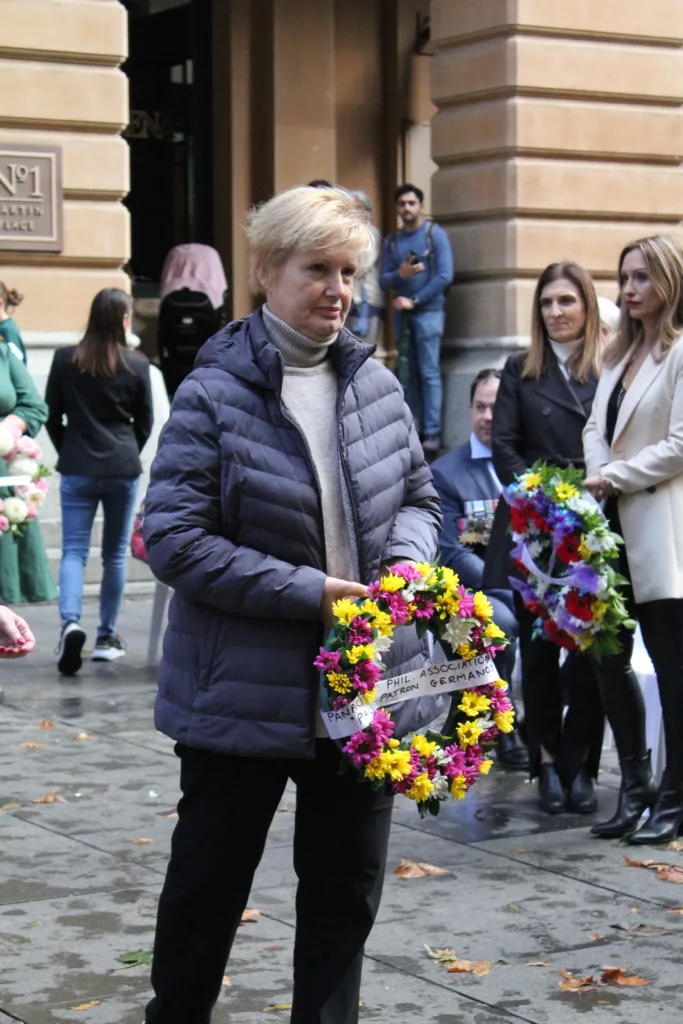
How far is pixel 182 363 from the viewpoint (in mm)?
14969

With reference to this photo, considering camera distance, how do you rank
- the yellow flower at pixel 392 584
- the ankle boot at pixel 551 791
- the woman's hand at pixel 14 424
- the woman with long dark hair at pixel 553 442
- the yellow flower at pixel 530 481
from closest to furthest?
the yellow flower at pixel 392 584
the yellow flower at pixel 530 481
the ankle boot at pixel 551 791
the woman with long dark hair at pixel 553 442
the woman's hand at pixel 14 424

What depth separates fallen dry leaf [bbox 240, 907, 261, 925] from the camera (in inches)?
209

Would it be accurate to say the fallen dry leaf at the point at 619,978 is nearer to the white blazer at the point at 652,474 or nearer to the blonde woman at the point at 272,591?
the blonde woman at the point at 272,591

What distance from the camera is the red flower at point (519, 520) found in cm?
650

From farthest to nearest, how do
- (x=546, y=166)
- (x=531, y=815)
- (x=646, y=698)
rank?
(x=546, y=166) < (x=646, y=698) < (x=531, y=815)

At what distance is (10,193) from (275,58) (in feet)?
15.3

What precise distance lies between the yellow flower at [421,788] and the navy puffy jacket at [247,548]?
4.9 inches

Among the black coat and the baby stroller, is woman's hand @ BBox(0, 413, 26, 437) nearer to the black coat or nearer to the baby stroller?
the black coat

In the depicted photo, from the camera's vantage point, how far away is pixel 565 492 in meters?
6.29

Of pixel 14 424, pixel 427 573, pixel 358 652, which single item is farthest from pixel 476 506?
pixel 358 652

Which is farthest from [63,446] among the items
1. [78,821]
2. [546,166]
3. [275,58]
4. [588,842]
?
[275,58]

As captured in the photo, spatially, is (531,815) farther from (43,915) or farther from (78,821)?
(43,915)

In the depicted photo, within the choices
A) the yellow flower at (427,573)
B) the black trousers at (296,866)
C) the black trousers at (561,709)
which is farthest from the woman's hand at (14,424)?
the yellow flower at (427,573)

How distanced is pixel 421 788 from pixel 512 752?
4007 millimetres
